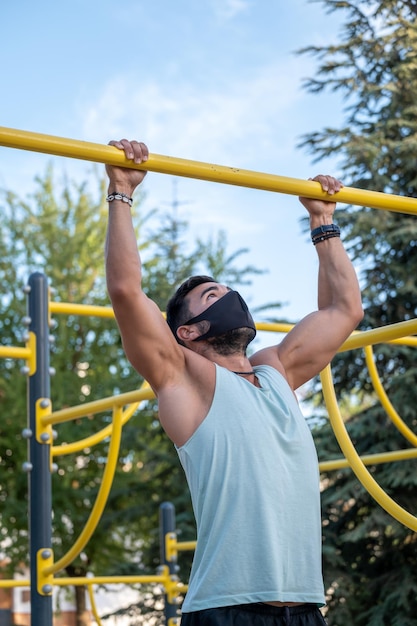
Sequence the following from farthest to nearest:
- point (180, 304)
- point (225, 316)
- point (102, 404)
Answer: point (102, 404) → point (180, 304) → point (225, 316)

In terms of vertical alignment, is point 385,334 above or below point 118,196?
below

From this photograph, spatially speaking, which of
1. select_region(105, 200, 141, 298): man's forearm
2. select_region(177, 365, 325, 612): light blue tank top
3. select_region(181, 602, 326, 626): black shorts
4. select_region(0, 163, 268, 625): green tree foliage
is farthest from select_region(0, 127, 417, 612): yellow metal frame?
select_region(0, 163, 268, 625): green tree foliage

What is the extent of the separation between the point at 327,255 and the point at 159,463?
8.39 m

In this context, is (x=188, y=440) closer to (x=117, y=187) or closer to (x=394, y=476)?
(x=117, y=187)

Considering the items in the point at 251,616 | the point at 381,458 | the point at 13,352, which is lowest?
the point at 251,616

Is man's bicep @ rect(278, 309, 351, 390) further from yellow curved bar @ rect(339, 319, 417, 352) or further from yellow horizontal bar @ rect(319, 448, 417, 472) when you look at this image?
yellow horizontal bar @ rect(319, 448, 417, 472)

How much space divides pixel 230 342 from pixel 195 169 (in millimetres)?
386

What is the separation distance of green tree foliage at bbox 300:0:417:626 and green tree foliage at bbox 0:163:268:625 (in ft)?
6.93

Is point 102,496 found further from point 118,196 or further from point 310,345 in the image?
point 118,196

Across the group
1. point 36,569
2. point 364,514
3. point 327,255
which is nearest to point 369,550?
point 364,514

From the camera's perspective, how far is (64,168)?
1291cm

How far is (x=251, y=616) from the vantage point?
1679mm

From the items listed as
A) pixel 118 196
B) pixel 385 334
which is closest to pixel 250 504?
pixel 118 196

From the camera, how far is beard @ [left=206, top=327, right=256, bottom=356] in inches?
78.5
